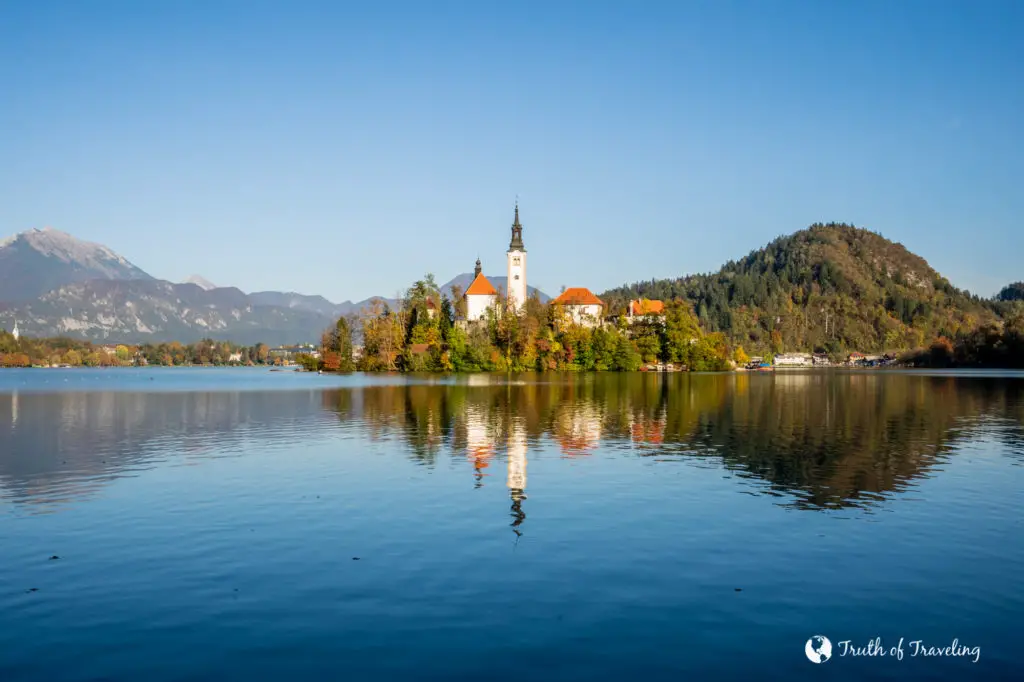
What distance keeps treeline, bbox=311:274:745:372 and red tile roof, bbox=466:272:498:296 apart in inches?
656

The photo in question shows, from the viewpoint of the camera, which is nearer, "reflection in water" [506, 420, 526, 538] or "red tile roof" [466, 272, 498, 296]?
"reflection in water" [506, 420, 526, 538]

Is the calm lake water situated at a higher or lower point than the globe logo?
higher

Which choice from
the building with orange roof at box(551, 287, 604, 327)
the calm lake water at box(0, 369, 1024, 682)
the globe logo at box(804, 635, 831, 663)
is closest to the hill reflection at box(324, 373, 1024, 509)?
the calm lake water at box(0, 369, 1024, 682)

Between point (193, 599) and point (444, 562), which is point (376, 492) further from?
point (193, 599)

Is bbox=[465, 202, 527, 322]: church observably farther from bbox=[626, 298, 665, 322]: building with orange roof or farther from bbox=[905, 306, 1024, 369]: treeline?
bbox=[905, 306, 1024, 369]: treeline

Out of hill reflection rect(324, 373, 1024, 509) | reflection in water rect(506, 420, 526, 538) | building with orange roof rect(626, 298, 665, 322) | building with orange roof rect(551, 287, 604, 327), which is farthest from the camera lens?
building with orange roof rect(626, 298, 665, 322)

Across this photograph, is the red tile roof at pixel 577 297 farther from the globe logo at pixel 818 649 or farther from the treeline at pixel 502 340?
the globe logo at pixel 818 649

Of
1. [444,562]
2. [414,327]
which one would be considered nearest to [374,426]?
[444,562]

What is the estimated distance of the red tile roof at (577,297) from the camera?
570 feet

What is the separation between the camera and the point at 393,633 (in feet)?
41.1

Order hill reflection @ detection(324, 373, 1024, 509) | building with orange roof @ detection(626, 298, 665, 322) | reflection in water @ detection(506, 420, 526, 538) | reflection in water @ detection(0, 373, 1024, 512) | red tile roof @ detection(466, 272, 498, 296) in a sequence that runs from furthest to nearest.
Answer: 1. red tile roof @ detection(466, 272, 498, 296)
2. building with orange roof @ detection(626, 298, 665, 322)
3. hill reflection @ detection(324, 373, 1024, 509)
4. reflection in water @ detection(0, 373, 1024, 512)
5. reflection in water @ detection(506, 420, 526, 538)

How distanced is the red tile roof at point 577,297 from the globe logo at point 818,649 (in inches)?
6264

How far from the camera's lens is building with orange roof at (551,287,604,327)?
553ft

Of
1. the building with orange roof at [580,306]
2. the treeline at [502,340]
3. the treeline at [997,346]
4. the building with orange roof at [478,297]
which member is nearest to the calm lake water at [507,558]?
the treeline at [502,340]
